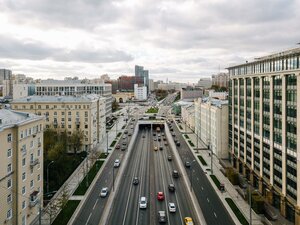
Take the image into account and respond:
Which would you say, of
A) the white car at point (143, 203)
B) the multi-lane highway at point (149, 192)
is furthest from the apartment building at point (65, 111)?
the white car at point (143, 203)

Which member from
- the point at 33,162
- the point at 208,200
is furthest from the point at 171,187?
the point at 33,162

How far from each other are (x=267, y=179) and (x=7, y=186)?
32.4 meters

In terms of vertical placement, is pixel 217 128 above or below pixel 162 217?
above

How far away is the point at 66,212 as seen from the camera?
37.6 metres

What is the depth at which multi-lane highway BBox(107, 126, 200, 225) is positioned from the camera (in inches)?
1442

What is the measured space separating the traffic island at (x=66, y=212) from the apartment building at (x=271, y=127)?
25.5m

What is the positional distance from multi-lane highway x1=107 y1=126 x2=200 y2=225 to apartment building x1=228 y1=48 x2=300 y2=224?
11032mm

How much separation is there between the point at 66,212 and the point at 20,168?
29.5 ft

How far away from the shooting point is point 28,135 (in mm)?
34469

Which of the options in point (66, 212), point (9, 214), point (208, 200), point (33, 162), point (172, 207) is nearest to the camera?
point (9, 214)

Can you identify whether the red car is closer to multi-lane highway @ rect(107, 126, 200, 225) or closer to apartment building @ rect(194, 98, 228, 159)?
multi-lane highway @ rect(107, 126, 200, 225)

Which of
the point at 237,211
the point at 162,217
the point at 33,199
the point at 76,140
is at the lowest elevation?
the point at 237,211

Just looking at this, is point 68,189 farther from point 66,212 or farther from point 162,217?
point 162,217

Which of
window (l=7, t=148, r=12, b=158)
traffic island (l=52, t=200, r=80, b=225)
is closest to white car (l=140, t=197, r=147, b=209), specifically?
traffic island (l=52, t=200, r=80, b=225)
